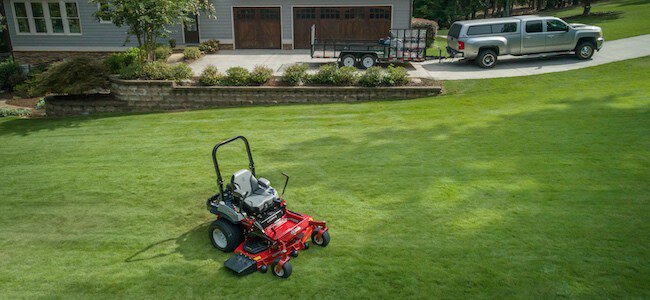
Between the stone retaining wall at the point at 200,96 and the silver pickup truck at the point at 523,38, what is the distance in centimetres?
521

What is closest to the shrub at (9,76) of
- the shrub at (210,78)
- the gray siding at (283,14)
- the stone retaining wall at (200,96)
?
the stone retaining wall at (200,96)

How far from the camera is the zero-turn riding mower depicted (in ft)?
23.8

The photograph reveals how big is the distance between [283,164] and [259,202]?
160 inches

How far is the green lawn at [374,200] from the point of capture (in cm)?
701

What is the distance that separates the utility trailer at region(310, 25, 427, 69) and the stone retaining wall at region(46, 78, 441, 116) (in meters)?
4.69

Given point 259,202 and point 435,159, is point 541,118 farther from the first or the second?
point 259,202

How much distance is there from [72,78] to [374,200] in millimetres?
14186

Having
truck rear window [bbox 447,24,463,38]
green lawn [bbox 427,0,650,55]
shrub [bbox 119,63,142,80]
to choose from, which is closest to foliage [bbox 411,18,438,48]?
green lawn [bbox 427,0,650,55]

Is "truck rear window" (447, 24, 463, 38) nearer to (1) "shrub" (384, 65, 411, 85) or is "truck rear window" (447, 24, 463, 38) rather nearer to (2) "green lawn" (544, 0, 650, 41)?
(1) "shrub" (384, 65, 411, 85)

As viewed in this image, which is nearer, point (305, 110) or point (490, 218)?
point (490, 218)

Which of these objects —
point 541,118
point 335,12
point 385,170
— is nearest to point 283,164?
point 385,170

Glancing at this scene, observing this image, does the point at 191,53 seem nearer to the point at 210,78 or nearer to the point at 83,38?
the point at 210,78

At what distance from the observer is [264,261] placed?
23.9ft

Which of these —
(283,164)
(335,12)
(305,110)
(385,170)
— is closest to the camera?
(385,170)
